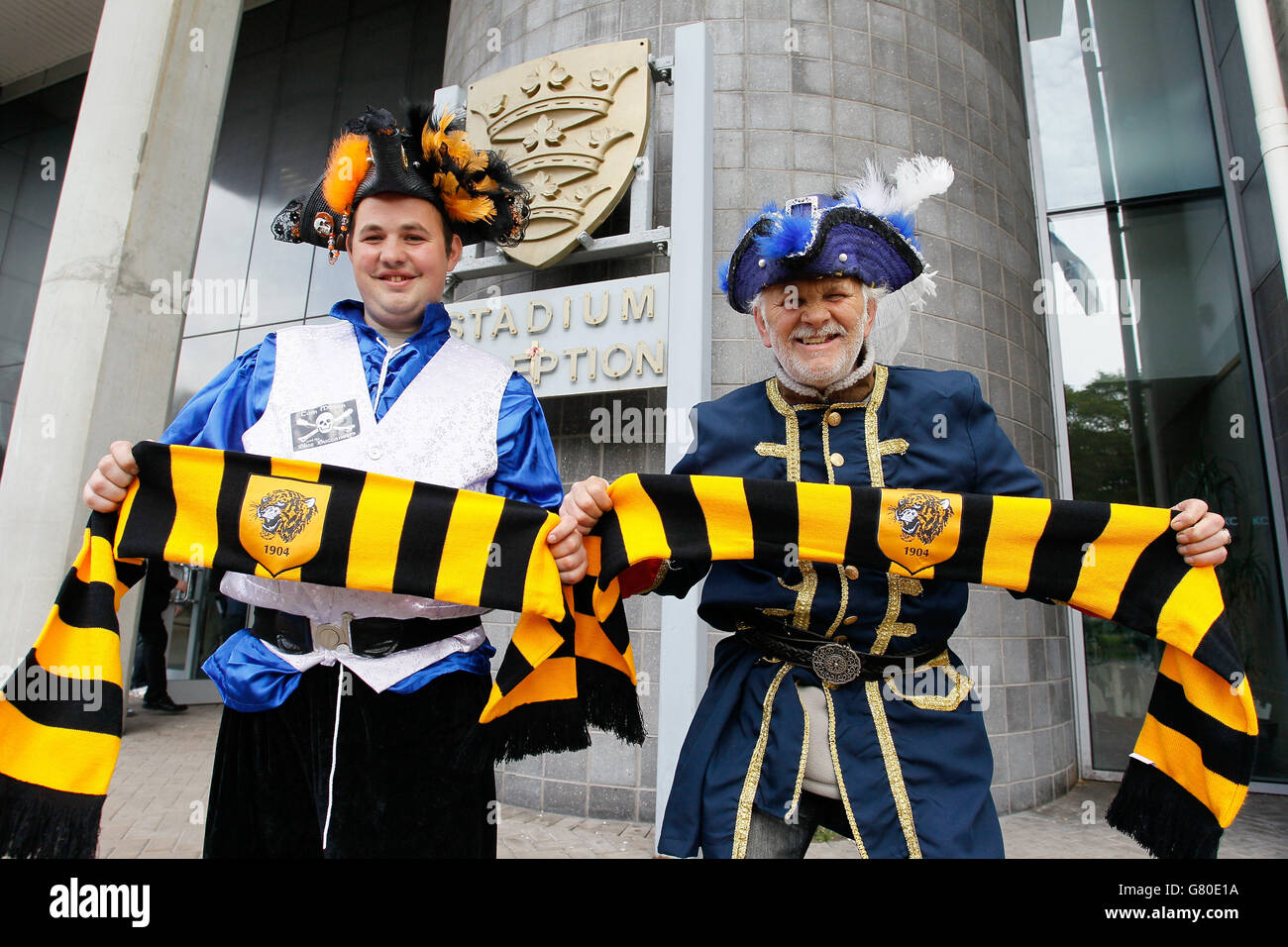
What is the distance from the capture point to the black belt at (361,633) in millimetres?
1625

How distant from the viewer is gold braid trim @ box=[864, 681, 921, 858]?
1.48 meters

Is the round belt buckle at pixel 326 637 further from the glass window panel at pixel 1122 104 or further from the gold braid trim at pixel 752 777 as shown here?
the glass window panel at pixel 1122 104

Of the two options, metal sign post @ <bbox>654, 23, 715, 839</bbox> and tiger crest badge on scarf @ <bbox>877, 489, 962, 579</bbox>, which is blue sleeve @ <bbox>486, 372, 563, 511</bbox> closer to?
tiger crest badge on scarf @ <bbox>877, 489, 962, 579</bbox>

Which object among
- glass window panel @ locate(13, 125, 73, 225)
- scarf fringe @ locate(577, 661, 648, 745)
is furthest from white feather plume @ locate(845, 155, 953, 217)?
glass window panel @ locate(13, 125, 73, 225)

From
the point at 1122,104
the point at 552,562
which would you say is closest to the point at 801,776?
the point at 552,562

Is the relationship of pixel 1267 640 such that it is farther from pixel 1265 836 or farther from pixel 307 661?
pixel 307 661

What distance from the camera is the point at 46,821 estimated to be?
151 centimetres

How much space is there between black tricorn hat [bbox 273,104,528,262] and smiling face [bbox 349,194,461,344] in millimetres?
39

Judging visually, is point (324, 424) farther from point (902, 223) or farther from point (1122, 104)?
point (1122, 104)

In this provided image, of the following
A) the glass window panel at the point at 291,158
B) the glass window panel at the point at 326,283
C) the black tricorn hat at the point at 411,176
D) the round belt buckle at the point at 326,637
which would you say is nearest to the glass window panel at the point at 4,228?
the glass window panel at the point at 291,158

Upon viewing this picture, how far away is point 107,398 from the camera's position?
421cm

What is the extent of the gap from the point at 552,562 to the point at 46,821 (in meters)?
1.13

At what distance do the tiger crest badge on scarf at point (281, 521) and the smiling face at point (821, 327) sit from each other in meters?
1.10
